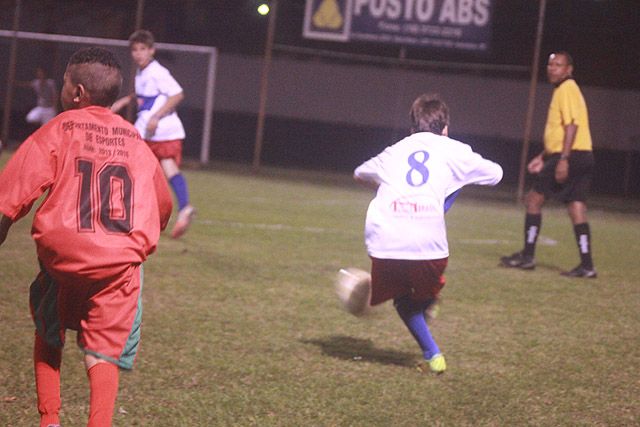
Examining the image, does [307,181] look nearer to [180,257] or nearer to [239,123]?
[239,123]

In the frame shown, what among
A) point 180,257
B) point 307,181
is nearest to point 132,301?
point 180,257

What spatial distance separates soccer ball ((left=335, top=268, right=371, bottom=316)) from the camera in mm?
5602

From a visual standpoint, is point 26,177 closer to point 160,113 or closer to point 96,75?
point 96,75

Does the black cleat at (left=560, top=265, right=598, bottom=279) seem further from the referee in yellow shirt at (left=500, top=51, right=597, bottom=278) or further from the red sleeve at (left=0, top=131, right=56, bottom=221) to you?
the red sleeve at (left=0, top=131, right=56, bottom=221)

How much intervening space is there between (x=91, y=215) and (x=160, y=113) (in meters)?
6.59

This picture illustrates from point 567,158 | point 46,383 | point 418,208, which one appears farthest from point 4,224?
point 567,158

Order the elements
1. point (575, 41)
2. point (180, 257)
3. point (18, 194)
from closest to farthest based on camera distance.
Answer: point (18, 194) → point (180, 257) → point (575, 41)

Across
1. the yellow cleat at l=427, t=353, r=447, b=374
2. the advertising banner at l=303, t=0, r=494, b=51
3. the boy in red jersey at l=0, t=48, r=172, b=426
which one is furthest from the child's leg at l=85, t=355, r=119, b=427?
the advertising banner at l=303, t=0, r=494, b=51

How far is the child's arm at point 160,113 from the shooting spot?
32.6 feet

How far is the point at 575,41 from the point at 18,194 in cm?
2493

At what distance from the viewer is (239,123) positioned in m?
26.7

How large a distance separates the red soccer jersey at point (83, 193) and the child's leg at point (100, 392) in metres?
0.33

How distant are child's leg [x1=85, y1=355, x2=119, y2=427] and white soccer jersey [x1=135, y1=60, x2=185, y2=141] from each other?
670 centimetres

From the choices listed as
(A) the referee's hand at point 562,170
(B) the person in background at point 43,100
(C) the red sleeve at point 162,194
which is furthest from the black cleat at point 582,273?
(B) the person in background at point 43,100
